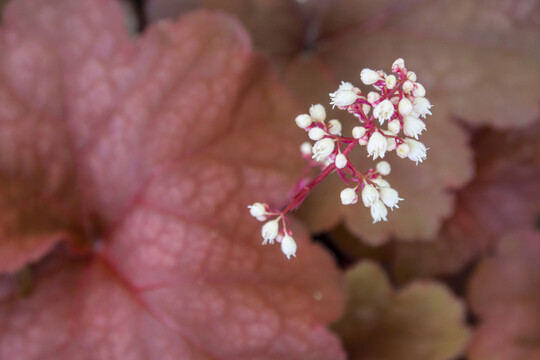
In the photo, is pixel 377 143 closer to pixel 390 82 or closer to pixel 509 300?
pixel 390 82

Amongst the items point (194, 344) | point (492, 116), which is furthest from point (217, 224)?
→ point (492, 116)

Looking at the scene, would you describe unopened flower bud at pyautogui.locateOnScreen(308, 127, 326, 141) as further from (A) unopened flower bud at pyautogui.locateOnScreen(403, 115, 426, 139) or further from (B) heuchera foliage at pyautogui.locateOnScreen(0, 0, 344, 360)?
(B) heuchera foliage at pyautogui.locateOnScreen(0, 0, 344, 360)

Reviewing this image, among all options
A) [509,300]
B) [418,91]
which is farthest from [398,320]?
[418,91]

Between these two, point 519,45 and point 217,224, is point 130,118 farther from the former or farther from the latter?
point 519,45

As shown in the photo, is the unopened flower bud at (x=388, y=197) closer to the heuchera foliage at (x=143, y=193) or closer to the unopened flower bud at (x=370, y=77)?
the unopened flower bud at (x=370, y=77)

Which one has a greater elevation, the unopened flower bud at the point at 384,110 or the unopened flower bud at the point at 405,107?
the unopened flower bud at the point at 405,107

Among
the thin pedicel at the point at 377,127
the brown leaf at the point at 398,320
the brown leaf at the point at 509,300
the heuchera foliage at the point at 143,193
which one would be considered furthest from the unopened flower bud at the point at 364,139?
the brown leaf at the point at 509,300
